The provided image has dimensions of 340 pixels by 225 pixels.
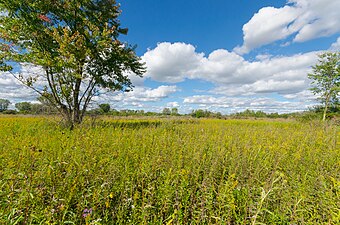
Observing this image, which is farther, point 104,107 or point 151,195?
point 104,107

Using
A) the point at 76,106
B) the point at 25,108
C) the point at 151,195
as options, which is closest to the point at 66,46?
the point at 76,106

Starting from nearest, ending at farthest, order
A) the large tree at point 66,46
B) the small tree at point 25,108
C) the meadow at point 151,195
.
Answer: the meadow at point 151,195 < the large tree at point 66,46 < the small tree at point 25,108

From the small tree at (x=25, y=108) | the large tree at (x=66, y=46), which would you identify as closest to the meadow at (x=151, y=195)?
the large tree at (x=66, y=46)

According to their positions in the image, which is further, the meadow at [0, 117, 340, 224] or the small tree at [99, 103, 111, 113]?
the small tree at [99, 103, 111, 113]

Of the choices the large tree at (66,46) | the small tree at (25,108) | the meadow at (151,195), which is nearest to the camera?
the meadow at (151,195)

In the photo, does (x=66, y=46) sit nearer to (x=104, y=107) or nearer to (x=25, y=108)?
(x=104, y=107)

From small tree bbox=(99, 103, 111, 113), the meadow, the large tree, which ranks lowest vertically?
the meadow

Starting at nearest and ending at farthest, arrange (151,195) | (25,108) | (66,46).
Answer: (151,195), (66,46), (25,108)

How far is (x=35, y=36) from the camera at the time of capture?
8477 mm

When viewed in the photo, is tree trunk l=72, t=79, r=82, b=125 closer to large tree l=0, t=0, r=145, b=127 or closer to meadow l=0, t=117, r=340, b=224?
large tree l=0, t=0, r=145, b=127

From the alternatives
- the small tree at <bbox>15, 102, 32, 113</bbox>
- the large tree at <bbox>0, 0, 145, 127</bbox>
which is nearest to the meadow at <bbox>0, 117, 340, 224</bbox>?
the large tree at <bbox>0, 0, 145, 127</bbox>

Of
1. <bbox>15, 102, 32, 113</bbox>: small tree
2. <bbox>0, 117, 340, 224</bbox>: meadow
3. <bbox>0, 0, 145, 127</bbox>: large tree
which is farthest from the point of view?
<bbox>15, 102, 32, 113</bbox>: small tree

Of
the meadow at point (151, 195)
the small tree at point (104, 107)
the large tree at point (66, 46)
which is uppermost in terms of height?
the large tree at point (66, 46)

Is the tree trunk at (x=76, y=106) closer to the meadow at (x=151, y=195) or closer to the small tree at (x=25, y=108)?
the small tree at (x=25, y=108)
